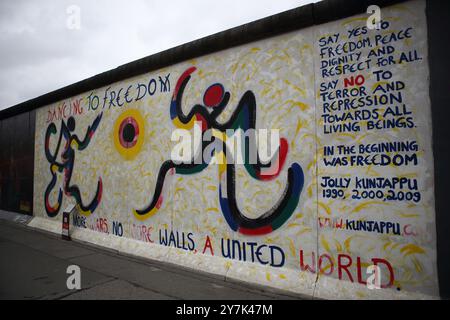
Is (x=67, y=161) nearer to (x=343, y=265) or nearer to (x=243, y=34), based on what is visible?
(x=243, y=34)

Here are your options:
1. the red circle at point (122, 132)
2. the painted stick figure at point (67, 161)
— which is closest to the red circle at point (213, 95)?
the red circle at point (122, 132)

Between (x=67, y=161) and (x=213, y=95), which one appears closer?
(x=213, y=95)

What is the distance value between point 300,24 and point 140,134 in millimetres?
3684

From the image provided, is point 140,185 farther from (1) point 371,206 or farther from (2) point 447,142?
(2) point 447,142

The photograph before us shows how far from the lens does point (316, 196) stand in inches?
146

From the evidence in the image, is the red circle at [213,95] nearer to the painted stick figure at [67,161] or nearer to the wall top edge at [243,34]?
the wall top edge at [243,34]

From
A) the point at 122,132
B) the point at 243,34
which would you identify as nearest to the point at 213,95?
the point at 243,34

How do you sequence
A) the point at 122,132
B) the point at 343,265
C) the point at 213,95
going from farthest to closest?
the point at 122,132 < the point at 213,95 < the point at 343,265

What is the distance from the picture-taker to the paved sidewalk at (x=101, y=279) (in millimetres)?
3688

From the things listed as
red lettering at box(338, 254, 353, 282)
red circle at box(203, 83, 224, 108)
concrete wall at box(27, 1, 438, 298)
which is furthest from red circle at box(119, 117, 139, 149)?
red lettering at box(338, 254, 353, 282)

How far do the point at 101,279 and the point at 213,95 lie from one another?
339 centimetres

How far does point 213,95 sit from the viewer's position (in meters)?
4.81

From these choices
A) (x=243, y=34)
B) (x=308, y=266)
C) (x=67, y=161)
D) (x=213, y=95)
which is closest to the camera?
(x=308, y=266)

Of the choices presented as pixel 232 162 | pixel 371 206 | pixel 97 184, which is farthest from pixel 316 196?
pixel 97 184
